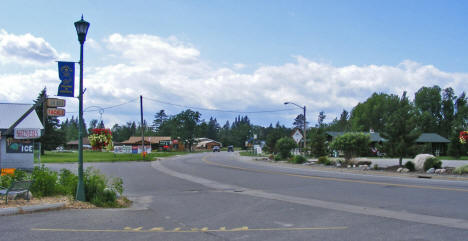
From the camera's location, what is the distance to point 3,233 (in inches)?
298

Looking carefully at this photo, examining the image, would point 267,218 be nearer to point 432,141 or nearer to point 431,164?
point 431,164

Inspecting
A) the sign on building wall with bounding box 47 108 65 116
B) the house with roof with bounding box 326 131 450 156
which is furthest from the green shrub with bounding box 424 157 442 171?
the house with roof with bounding box 326 131 450 156

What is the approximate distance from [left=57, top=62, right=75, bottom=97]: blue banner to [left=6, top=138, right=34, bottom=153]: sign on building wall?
58.8 ft

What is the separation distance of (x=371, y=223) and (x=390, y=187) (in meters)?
8.43

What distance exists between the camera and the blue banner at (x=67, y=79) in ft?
38.0

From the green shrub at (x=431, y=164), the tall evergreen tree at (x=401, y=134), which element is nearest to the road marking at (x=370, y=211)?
the green shrub at (x=431, y=164)

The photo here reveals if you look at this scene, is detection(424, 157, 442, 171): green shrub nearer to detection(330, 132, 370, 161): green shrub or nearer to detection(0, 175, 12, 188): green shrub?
detection(330, 132, 370, 161): green shrub

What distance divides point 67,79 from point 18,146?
18.3 metres

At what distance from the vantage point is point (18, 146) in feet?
88.1

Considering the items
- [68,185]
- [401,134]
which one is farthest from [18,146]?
[401,134]

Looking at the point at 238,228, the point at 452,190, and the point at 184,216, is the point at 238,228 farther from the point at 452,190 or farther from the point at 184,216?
the point at 452,190

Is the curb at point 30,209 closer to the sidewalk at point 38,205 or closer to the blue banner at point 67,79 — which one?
the sidewalk at point 38,205

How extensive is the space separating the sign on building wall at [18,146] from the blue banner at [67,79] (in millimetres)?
17927

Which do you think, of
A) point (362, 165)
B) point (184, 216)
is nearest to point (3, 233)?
point (184, 216)
